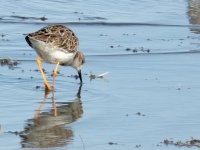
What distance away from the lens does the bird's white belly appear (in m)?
11.5

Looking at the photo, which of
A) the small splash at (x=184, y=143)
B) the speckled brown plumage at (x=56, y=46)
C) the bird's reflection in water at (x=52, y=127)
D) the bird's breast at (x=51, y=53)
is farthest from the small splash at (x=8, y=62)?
the small splash at (x=184, y=143)

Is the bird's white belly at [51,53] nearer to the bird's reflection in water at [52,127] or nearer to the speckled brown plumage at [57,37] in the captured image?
the speckled brown plumage at [57,37]

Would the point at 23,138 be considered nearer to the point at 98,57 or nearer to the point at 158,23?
the point at 98,57

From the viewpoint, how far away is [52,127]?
9.19m

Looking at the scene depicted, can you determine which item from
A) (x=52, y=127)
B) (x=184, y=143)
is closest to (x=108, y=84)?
(x=52, y=127)

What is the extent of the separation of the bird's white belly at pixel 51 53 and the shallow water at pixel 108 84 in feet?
1.05

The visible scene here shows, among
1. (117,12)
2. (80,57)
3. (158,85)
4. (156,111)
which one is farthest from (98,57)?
(117,12)

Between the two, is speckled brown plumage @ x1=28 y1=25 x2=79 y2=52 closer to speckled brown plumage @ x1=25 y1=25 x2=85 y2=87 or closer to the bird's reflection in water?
speckled brown plumage @ x1=25 y1=25 x2=85 y2=87

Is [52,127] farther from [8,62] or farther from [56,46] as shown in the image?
[8,62]

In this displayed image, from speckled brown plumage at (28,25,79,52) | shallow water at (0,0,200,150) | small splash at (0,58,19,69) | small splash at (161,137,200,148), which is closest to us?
small splash at (161,137,200,148)

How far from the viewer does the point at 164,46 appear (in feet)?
49.5

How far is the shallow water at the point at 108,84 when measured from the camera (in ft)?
29.1

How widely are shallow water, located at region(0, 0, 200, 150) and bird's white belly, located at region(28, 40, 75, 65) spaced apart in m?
0.32

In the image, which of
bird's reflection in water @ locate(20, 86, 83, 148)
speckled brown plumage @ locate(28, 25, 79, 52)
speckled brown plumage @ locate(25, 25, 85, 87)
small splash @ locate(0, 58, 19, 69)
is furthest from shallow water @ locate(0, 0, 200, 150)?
speckled brown plumage @ locate(28, 25, 79, 52)
